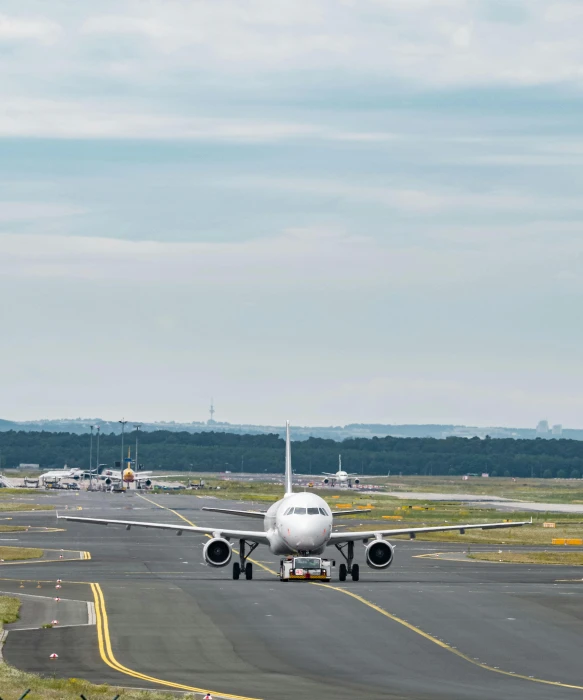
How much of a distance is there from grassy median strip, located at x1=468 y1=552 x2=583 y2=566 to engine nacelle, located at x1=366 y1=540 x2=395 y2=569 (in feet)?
67.0

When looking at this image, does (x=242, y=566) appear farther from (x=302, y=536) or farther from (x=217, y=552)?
(x=302, y=536)

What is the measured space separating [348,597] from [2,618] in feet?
51.0

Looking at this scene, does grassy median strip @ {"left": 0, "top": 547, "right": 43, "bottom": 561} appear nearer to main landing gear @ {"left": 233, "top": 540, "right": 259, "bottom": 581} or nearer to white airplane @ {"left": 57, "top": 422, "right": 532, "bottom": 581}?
white airplane @ {"left": 57, "top": 422, "right": 532, "bottom": 581}

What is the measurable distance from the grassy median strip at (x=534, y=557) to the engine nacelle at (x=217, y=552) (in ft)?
82.3

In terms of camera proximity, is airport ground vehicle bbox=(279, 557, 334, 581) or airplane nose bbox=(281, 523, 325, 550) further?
airport ground vehicle bbox=(279, 557, 334, 581)

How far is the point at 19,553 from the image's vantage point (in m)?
84.1

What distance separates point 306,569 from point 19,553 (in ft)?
95.9

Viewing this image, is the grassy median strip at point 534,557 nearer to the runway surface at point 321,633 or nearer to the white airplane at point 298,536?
the runway surface at point 321,633

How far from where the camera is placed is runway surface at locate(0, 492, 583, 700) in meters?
34.4

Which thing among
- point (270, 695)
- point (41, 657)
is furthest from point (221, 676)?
point (41, 657)

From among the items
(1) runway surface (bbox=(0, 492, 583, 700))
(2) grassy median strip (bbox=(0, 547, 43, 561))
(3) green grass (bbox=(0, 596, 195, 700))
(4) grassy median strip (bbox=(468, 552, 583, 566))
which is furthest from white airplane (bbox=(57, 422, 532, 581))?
(3) green grass (bbox=(0, 596, 195, 700))

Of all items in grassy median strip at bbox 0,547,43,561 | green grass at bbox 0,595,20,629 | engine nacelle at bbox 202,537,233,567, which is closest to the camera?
green grass at bbox 0,595,20,629

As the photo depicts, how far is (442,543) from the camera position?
334 ft

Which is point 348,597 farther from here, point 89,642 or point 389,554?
point 89,642
